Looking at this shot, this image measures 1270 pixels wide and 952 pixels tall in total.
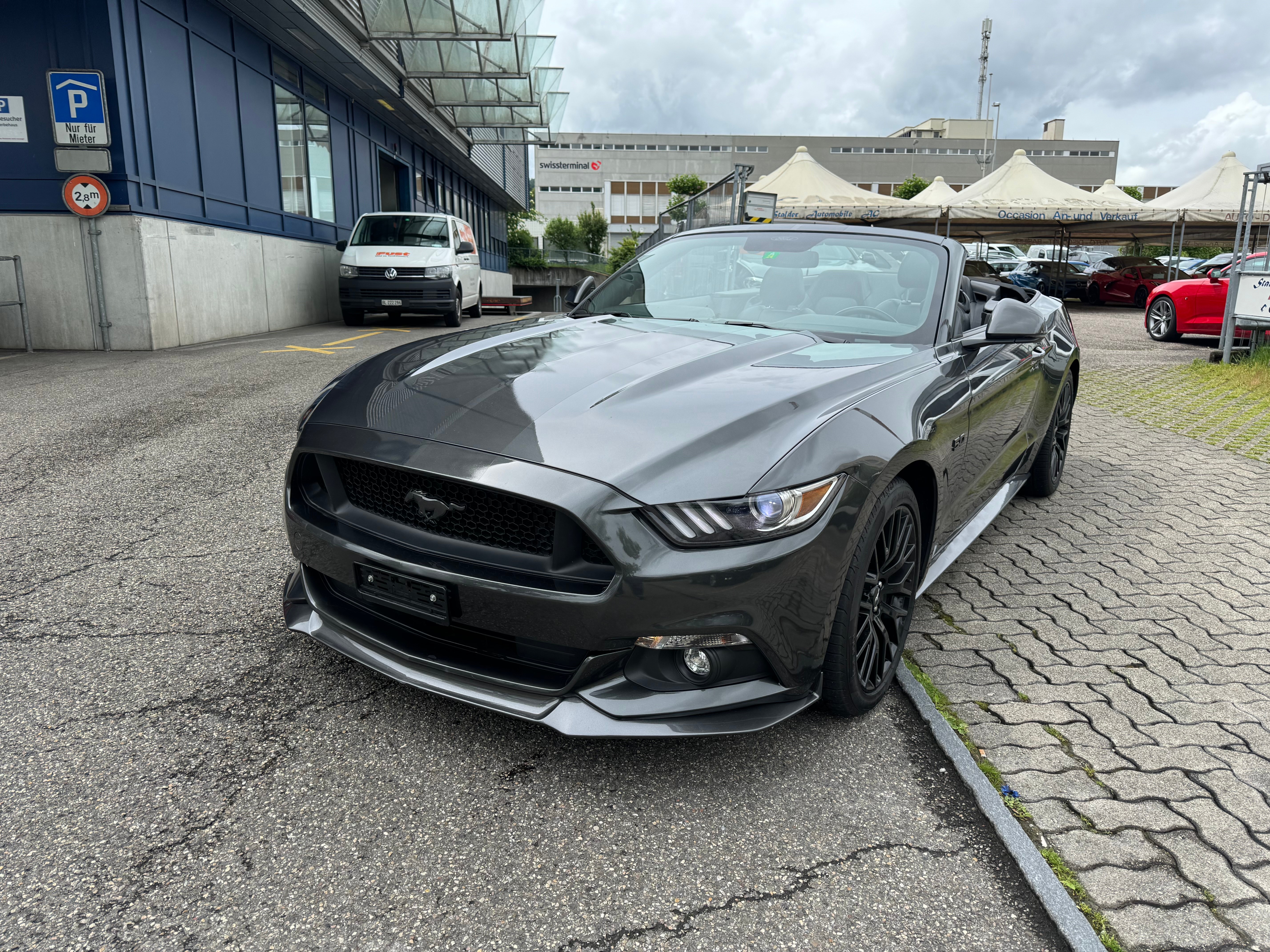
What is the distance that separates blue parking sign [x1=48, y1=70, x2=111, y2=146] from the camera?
10.9 meters

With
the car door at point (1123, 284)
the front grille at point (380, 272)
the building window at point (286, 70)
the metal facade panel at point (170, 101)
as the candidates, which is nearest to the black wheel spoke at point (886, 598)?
the metal facade panel at point (170, 101)

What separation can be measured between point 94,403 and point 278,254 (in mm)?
9161

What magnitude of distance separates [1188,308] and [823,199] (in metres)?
15.0

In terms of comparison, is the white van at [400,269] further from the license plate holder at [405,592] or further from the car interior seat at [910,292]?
the license plate holder at [405,592]

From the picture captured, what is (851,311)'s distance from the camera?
11.6 feet

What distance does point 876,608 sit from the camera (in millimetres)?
2664

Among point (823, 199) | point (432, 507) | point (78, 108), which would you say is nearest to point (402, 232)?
point (78, 108)

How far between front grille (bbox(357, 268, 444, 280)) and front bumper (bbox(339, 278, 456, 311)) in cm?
4

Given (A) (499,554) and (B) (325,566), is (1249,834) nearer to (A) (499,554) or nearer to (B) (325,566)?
(A) (499,554)

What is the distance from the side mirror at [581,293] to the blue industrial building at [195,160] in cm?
912

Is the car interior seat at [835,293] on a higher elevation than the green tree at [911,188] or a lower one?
lower

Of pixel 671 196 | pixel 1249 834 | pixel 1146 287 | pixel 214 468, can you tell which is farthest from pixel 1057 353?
pixel 671 196

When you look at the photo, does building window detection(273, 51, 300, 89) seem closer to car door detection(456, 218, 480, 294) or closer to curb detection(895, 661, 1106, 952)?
car door detection(456, 218, 480, 294)

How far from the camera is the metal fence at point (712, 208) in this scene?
12.3 metres
